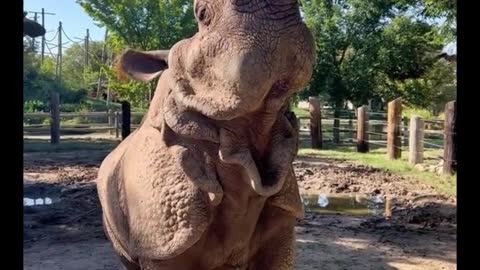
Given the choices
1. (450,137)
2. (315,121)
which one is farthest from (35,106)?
(450,137)

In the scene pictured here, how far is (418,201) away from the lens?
770 cm

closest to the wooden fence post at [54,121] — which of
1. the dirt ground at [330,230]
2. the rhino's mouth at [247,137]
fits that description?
the dirt ground at [330,230]

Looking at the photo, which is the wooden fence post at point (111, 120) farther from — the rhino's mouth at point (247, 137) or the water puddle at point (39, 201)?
the rhino's mouth at point (247, 137)

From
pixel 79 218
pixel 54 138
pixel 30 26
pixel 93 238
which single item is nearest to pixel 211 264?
pixel 93 238

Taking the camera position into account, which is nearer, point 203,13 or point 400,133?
point 203,13

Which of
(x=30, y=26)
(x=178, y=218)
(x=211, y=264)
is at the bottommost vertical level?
(x=211, y=264)

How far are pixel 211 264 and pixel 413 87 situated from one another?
57.9 ft

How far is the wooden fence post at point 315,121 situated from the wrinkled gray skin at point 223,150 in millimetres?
12979

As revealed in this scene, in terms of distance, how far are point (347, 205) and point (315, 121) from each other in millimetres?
6859

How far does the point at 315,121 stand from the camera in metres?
14.4

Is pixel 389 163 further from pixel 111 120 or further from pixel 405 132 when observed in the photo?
pixel 111 120

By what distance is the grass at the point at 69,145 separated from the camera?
13.2 meters
